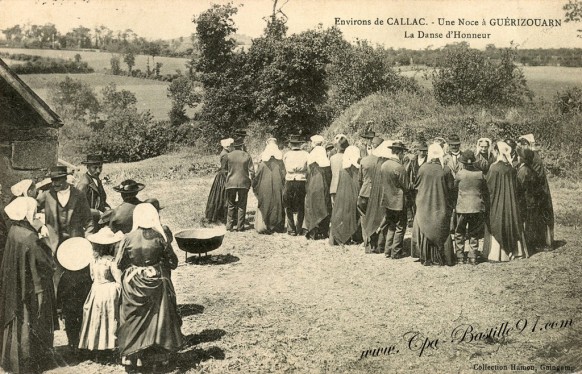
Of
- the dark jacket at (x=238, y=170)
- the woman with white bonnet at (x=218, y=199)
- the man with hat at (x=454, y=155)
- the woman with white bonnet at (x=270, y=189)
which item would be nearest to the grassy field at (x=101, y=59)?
the woman with white bonnet at (x=218, y=199)

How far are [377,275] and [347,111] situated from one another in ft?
53.0

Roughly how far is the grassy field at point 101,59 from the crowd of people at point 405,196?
4.60m

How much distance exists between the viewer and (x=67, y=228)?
6.14 metres

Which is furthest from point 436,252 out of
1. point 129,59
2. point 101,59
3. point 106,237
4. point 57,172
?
point 129,59

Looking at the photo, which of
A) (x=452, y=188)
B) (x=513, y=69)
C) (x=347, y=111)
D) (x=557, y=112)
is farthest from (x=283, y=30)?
(x=452, y=188)

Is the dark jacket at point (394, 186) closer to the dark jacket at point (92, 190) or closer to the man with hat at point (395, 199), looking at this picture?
the man with hat at point (395, 199)

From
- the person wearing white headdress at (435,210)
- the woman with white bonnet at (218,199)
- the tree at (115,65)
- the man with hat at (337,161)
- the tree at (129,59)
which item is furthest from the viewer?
the tree at (129,59)

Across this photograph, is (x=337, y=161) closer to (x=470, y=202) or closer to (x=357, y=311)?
(x=470, y=202)

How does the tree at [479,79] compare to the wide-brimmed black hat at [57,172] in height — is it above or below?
above

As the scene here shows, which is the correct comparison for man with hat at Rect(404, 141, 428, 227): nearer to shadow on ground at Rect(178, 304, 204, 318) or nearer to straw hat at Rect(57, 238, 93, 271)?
shadow on ground at Rect(178, 304, 204, 318)

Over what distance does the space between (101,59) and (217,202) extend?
1042 cm

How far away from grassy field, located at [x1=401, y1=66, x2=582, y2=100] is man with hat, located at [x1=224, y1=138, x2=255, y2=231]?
8.42 meters

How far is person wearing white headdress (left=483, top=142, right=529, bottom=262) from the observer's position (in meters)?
8.67

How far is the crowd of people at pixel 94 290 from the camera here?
5168 millimetres
